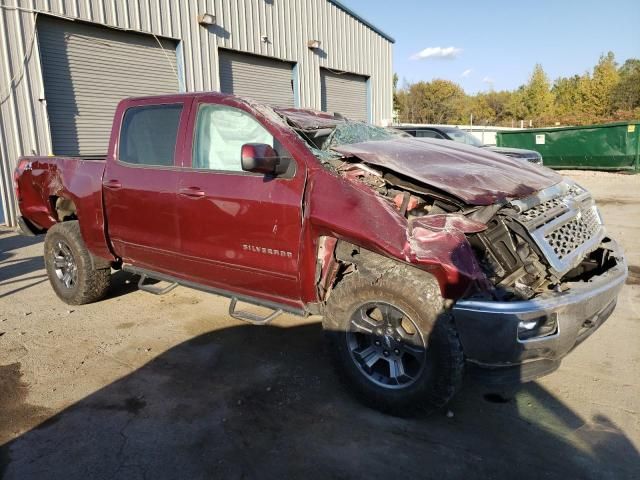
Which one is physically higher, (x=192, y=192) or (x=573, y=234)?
(x=192, y=192)

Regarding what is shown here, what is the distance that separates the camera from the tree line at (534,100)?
5003 cm

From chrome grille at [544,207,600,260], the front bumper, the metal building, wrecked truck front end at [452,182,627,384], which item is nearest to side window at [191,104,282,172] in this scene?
wrecked truck front end at [452,182,627,384]

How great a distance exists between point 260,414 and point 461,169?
6.71 feet

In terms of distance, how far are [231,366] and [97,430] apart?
3.50 feet

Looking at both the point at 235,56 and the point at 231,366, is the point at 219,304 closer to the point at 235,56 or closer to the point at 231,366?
the point at 231,366

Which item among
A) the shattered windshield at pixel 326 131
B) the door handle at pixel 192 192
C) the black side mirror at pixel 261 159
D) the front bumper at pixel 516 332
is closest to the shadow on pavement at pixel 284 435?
the front bumper at pixel 516 332

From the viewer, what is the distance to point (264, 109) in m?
3.76

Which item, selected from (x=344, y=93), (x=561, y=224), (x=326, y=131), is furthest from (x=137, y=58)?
(x=561, y=224)

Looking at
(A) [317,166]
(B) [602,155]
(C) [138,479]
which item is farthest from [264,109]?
(B) [602,155]

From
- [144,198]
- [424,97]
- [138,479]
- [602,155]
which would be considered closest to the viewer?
[138,479]

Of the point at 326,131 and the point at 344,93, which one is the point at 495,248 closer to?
the point at 326,131

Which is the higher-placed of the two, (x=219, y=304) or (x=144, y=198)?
(x=144, y=198)

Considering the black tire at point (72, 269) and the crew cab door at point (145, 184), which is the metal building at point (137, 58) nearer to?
the black tire at point (72, 269)

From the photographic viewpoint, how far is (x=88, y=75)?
10.3 m
